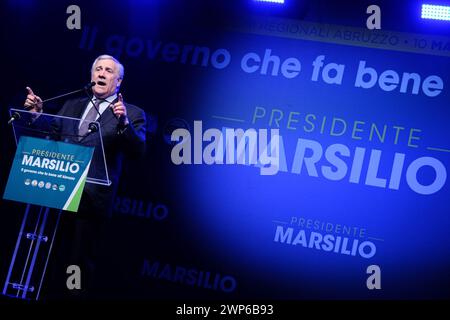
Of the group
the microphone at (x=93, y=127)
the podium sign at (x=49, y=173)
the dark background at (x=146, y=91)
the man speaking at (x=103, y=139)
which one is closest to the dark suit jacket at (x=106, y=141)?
the man speaking at (x=103, y=139)

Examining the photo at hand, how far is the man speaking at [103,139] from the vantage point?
4715 millimetres

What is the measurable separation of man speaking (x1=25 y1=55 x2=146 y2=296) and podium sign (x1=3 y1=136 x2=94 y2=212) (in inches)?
4.8

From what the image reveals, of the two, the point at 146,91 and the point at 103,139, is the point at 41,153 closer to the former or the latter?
the point at 103,139

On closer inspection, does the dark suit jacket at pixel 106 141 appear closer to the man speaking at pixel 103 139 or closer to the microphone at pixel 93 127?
the man speaking at pixel 103 139

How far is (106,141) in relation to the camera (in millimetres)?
4762

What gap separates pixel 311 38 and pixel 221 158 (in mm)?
1030

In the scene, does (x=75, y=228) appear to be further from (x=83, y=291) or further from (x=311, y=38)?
(x=311, y=38)

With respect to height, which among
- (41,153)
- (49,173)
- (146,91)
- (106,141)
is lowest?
(49,173)

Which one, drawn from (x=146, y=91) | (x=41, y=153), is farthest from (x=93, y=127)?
(x=146, y=91)

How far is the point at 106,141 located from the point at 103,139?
0.09 feet

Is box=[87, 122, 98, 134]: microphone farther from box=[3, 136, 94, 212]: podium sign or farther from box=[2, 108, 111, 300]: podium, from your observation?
box=[3, 136, 94, 212]: podium sign

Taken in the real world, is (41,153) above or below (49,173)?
above
